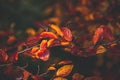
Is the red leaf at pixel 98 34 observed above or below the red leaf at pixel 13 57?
above

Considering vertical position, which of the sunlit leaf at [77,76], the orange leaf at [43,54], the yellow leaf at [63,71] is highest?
the orange leaf at [43,54]

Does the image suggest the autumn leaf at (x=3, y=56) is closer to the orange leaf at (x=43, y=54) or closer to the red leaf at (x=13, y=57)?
the red leaf at (x=13, y=57)

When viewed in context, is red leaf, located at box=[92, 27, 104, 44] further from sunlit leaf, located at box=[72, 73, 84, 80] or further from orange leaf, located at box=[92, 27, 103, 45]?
sunlit leaf, located at box=[72, 73, 84, 80]

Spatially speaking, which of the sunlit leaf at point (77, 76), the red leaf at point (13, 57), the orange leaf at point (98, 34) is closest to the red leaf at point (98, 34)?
the orange leaf at point (98, 34)

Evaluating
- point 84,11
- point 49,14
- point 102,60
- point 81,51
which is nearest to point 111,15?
point 84,11

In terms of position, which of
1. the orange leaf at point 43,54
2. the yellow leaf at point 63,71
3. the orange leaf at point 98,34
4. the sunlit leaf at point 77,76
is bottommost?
the sunlit leaf at point 77,76

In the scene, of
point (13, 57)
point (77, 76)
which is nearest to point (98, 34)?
point (77, 76)

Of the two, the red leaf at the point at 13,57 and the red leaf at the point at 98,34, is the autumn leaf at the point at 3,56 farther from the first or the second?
the red leaf at the point at 98,34

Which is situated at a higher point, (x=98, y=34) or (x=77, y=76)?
(x=98, y=34)

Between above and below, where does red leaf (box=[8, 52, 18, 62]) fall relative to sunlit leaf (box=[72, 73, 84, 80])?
above

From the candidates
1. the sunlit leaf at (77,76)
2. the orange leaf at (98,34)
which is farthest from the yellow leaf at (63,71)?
the orange leaf at (98,34)

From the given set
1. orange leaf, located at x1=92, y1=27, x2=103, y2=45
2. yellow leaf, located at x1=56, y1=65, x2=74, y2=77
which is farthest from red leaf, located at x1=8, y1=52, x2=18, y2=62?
orange leaf, located at x1=92, y1=27, x2=103, y2=45

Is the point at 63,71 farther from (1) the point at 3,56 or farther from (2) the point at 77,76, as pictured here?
(1) the point at 3,56
